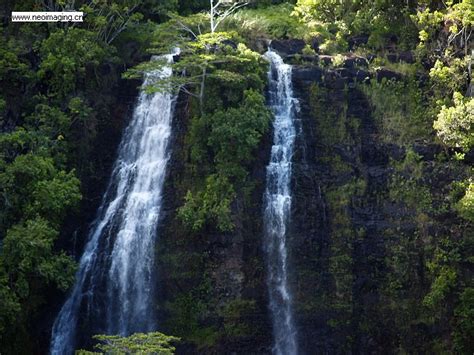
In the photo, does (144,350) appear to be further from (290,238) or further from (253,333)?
(290,238)

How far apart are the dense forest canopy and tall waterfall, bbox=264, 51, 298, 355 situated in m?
0.67

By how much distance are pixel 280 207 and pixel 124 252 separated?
225 inches

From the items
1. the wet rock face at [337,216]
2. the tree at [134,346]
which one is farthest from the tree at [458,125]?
the tree at [134,346]

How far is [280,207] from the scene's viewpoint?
23.5m

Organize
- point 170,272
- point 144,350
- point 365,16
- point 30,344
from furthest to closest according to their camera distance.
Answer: point 365,16 < point 170,272 < point 30,344 < point 144,350

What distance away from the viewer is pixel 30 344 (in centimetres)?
2164

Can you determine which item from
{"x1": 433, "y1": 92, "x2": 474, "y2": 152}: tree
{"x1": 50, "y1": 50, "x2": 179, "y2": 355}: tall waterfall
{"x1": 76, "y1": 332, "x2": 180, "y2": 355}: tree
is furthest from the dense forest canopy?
{"x1": 76, "y1": 332, "x2": 180, "y2": 355}: tree

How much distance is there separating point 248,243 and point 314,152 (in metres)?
4.31

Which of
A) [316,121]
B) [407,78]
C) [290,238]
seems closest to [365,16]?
[407,78]

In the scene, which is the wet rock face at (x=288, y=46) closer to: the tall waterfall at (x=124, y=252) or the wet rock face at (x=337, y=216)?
the wet rock face at (x=337, y=216)

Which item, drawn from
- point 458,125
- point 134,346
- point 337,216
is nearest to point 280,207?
point 337,216

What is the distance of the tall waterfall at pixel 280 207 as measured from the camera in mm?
22281

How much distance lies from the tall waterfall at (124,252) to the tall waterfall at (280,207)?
13.4ft

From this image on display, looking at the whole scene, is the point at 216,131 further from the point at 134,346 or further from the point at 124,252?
the point at 134,346
